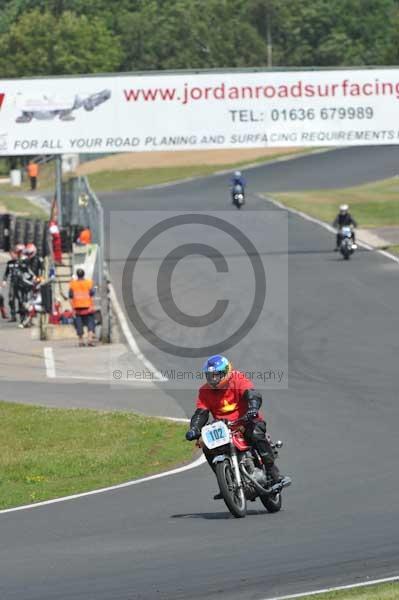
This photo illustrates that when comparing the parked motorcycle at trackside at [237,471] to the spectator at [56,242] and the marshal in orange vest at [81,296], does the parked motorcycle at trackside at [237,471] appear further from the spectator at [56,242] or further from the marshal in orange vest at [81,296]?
the spectator at [56,242]

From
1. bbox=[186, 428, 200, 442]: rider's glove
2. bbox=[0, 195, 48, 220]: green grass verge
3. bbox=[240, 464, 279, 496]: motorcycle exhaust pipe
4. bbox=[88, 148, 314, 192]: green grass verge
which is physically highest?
bbox=[88, 148, 314, 192]: green grass verge

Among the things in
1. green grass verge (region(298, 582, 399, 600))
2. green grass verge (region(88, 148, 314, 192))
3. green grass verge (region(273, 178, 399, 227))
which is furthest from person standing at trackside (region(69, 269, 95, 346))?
green grass verge (region(88, 148, 314, 192))

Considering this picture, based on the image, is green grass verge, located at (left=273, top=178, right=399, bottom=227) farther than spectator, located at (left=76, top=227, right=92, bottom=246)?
Yes

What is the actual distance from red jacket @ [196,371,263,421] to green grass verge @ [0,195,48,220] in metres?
42.2

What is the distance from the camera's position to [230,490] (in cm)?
1198

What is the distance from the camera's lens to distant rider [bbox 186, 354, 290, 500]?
12.3 metres

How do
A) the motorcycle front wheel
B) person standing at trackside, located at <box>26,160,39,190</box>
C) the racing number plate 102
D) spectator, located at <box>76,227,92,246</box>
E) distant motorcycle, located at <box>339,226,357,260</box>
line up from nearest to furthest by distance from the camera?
the motorcycle front wheel, the racing number plate 102, spectator, located at <box>76,227,92,246</box>, distant motorcycle, located at <box>339,226,357,260</box>, person standing at trackside, located at <box>26,160,39,190</box>

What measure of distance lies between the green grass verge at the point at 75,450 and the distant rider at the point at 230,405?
276 centimetres

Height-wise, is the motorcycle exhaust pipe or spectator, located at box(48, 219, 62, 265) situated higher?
spectator, located at box(48, 219, 62, 265)

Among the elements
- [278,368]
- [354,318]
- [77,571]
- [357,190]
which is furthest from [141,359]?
[357,190]

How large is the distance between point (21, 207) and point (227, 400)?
47.9 meters

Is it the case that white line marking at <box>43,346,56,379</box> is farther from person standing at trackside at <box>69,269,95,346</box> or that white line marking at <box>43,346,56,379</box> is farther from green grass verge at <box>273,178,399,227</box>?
green grass verge at <box>273,178,399,227</box>

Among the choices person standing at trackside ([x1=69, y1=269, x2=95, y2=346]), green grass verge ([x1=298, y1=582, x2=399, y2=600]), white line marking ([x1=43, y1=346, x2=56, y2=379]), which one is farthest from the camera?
person standing at trackside ([x1=69, y1=269, x2=95, y2=346])

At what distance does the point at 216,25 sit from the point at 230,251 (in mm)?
76769
